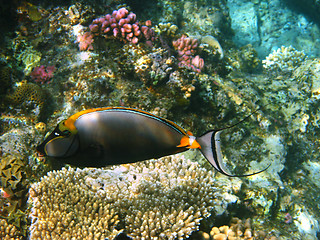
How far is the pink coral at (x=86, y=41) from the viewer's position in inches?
212

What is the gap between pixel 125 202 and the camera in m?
2.98

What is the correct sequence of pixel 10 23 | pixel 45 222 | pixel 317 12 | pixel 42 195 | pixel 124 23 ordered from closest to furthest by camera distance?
1. pixel 45 222
2. pixel 42 195
3. pixel 124 23
4. pixel 10 23
5. pixel 317 12

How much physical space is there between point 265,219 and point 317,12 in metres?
14.6

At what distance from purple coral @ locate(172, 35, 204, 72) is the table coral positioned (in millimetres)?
3885

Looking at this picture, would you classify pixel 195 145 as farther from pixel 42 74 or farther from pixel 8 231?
pixel 42 74

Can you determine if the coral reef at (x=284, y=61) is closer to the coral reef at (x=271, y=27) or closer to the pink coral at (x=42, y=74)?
the coral reef at (x=271, y=27)

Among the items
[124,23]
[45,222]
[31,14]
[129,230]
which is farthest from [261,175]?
[31,14]

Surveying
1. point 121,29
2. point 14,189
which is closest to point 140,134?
point 14,189

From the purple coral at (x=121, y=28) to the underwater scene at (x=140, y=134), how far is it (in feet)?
0.12

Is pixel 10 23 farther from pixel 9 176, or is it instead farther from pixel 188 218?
pixel 188 218

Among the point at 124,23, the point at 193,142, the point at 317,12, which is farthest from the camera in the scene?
the point at 317,12

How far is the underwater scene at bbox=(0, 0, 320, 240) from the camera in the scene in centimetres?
146

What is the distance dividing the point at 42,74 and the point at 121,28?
2425 millimetres

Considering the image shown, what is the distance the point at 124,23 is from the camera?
546 cm
